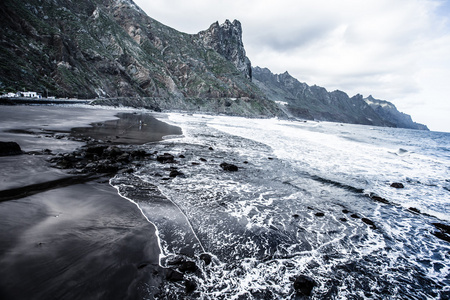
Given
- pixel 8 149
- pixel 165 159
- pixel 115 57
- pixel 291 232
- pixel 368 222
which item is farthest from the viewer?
pixel 115 57

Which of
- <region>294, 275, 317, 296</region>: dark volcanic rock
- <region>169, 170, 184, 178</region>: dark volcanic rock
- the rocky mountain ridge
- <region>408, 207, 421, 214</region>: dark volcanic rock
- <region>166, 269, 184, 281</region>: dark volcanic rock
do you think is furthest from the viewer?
the rocky mountain ridge

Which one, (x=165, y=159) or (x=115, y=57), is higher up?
(x=115, y=57)

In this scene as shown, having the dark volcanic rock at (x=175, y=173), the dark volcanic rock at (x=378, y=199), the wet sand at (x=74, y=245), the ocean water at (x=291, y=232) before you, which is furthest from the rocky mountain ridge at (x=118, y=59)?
the dark volcanic rock at (x=378, y=199)

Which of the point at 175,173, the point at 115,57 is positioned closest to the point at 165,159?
the point at 175,173

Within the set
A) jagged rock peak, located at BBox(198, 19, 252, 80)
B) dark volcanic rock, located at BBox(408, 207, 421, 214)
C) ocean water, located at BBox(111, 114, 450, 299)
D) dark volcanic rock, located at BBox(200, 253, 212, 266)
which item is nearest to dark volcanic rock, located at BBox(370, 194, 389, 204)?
ocean water, located at BBox(111, 114, 450, 299)

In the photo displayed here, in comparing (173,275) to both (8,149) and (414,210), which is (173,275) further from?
(414,210)

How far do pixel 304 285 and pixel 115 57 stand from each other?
118 m

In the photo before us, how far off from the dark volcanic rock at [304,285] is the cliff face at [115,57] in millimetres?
55767

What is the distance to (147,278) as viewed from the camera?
12.4 ft

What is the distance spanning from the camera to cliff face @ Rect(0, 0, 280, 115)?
5059cm

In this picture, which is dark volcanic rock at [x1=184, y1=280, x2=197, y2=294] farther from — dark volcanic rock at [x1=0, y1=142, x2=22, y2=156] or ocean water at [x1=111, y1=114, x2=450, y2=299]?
dark volcanic rock at [x1=0, y1=142, x2=22, y2=156]

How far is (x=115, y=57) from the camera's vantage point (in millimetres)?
96750

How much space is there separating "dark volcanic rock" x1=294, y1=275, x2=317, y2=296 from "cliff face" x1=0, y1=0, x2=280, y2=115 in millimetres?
55767

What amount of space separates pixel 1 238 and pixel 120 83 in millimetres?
98041
